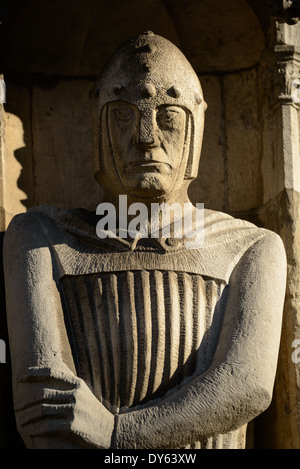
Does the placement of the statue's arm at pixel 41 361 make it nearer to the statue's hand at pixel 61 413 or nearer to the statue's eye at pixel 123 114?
the statue's hand at pixel 61 413

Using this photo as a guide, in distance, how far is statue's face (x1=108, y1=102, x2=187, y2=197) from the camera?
8.29 metres

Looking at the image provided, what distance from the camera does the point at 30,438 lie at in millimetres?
7762

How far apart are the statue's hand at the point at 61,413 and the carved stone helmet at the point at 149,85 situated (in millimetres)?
1313

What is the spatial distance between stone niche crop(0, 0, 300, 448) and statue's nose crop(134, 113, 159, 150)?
1.07 m

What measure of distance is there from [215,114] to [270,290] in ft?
5.73

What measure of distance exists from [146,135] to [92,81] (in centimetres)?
138

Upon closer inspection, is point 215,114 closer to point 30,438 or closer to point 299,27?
point 299,27

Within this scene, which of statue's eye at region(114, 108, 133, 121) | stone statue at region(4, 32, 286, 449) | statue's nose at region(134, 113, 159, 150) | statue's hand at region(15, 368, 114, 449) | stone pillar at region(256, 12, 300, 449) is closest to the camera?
statue's hand at region(15, 368, 114, 449)

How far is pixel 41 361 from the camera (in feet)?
25.6

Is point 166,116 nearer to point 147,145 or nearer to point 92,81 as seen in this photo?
point 147,145

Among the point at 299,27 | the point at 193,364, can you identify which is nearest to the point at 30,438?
the point at 193,364

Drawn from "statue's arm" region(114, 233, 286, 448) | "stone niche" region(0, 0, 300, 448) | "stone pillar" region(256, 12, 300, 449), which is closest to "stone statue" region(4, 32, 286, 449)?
"statue's arm" region(114, 233, 286, 448)

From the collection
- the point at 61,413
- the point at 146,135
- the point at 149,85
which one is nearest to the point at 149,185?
the point at 146,135

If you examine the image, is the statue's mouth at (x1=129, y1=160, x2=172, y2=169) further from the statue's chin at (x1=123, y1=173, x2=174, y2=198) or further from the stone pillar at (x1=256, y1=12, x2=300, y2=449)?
the stone pillar at (x1=256, y1=12, x2=300, y2=449)
